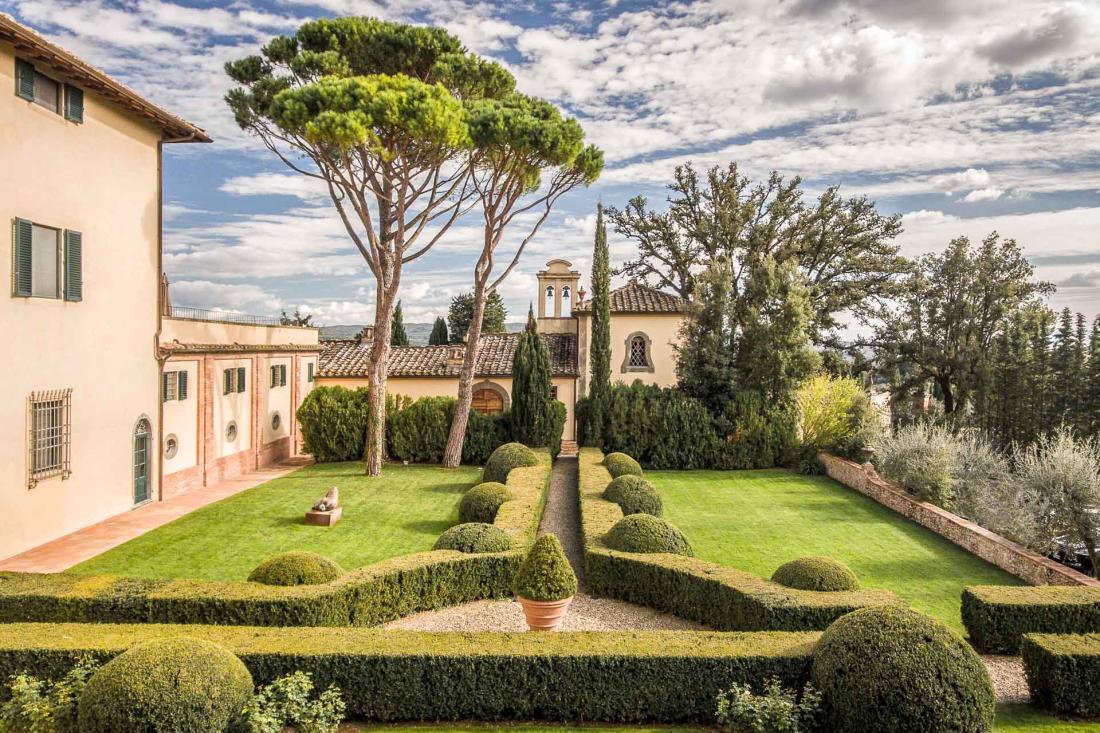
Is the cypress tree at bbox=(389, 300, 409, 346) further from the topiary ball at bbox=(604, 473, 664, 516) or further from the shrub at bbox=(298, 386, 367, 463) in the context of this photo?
the topiary ball at bbox=(604, 473, 664, 516)

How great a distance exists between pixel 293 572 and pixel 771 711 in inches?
254

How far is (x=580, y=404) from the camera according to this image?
25531 mm

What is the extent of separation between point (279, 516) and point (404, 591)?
270 inches

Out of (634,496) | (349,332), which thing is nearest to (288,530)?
(634,496)

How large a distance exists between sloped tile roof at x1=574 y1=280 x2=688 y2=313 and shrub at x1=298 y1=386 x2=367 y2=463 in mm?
10014

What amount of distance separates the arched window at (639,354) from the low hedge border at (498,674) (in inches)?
882

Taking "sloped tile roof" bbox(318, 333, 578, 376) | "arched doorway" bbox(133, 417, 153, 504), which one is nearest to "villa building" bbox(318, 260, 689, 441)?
"sloped tile roof" bbox(318, 333, 578, 376)

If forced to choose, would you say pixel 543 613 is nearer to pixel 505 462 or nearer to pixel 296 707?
pixel 296 707

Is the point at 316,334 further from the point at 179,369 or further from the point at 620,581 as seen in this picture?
the point at 620,581

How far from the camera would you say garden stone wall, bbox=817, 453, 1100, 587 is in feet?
37.1

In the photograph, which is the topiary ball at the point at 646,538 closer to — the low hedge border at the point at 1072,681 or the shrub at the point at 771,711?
the shrub at the point at 771,711

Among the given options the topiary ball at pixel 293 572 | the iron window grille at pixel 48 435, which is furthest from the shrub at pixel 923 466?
the iron window grille at pixel 48 435

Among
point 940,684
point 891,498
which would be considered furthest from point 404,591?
point 891,498

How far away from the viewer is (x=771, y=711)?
6.84 metres
